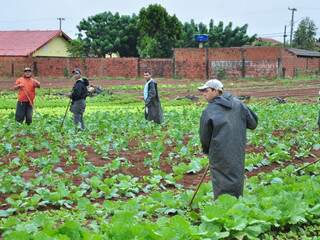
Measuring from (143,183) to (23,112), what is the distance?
258 inches

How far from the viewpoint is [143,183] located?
9.12 meters

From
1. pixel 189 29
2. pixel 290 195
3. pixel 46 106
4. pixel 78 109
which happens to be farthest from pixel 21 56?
pixel 290 195

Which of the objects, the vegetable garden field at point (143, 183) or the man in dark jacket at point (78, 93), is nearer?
the vegetable garden field at point (143, 183)

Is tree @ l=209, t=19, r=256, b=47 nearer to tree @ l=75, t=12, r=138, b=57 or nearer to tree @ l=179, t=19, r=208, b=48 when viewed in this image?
tree @ l=179, t=19, r=208, b=48

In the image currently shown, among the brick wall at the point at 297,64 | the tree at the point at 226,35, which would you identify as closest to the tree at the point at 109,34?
the tree at the point at 226,35

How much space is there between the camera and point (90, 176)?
9336 millimetres

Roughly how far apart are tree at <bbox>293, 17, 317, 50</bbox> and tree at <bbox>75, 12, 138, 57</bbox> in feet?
71.0

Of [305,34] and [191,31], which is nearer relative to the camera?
[191,31]

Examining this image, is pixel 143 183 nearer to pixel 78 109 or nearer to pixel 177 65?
pixel 78 109

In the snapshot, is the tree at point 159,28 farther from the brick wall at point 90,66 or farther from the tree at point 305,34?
the tree at point 305,34

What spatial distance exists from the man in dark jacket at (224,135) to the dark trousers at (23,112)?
873cm

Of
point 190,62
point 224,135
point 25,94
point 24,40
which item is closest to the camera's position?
point 224,135

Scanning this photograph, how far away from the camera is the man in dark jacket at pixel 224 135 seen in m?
6.64

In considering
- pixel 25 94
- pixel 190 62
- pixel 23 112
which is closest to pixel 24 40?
pixel 190 62
